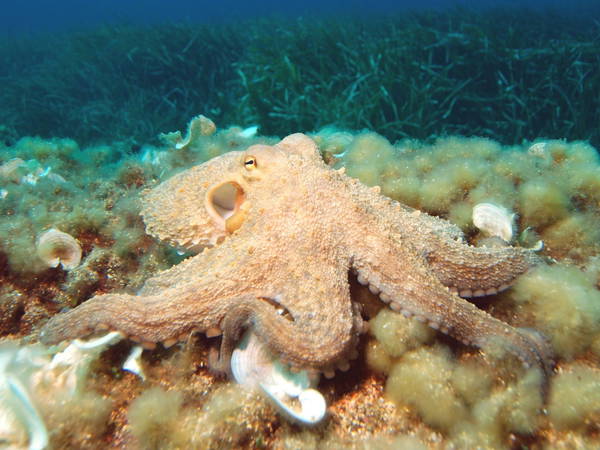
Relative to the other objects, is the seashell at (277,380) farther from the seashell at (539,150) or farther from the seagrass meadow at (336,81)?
the seagrass meadow at (336,81)

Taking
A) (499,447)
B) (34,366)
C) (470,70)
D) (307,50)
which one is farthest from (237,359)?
(307,50)

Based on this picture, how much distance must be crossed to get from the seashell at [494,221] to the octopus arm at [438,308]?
99 cm

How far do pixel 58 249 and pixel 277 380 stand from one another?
2360 millimetres

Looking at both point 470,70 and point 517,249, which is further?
point 470,70

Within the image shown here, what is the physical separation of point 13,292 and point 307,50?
10.3 m

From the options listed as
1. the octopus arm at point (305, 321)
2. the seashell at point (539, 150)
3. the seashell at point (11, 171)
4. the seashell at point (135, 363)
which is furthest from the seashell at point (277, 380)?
the seashell at point (11, 171)

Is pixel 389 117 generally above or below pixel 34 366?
below

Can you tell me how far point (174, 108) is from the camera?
Answer: 39.5 ft

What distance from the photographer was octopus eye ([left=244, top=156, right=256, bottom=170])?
253 cm

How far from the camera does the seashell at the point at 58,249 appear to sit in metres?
3.13

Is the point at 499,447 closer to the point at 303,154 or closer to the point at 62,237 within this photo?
the point at 303,154

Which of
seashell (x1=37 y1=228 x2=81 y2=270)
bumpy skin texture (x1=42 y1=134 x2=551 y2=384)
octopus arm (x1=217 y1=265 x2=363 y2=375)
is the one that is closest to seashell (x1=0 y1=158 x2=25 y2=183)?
seashell (x1=37 y1=228 x2=81 y2=270)

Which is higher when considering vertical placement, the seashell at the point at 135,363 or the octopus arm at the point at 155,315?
the octopus arm at the point at 155,315

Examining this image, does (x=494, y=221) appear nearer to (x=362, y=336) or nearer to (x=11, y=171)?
(x=362, y=336)
